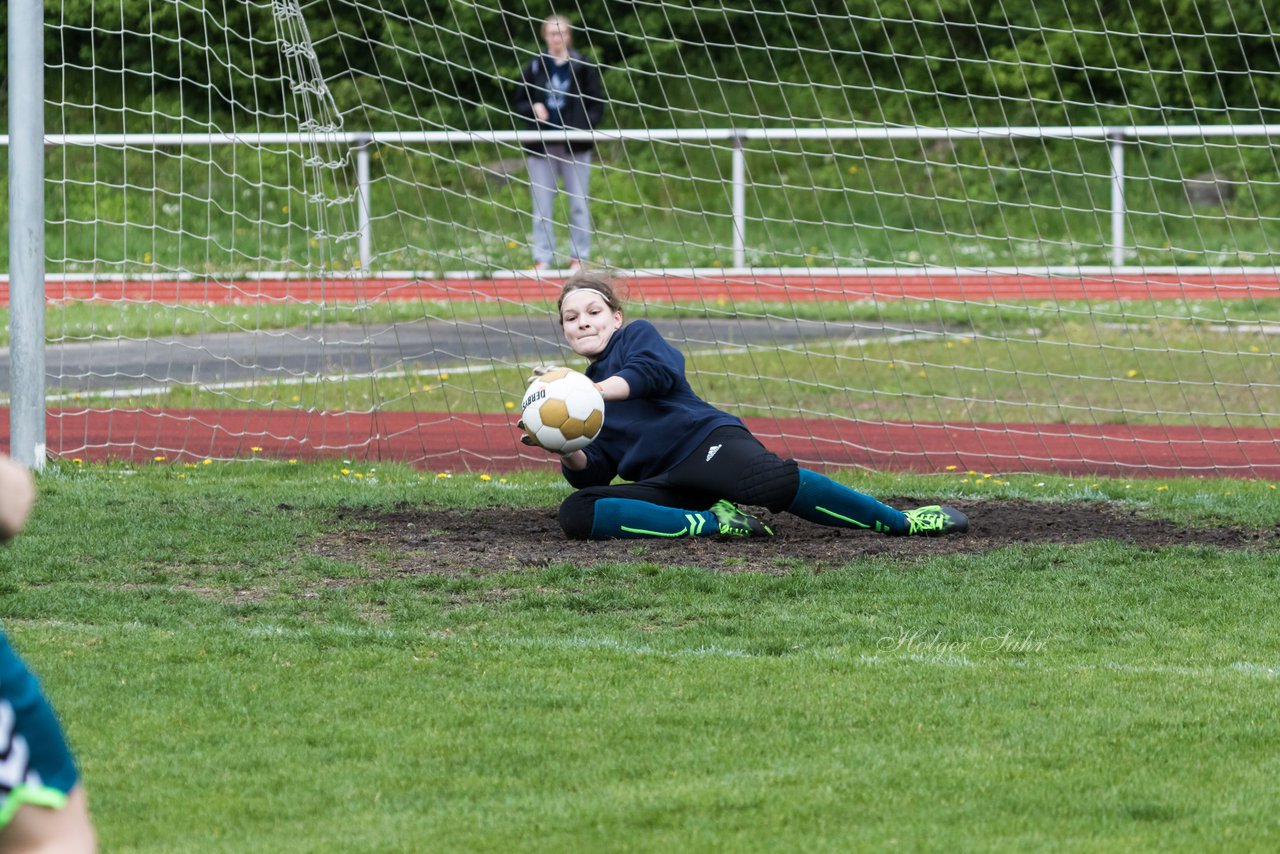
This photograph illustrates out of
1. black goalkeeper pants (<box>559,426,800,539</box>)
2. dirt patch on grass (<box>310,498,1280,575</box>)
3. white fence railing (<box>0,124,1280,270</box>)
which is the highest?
white fence railing (<box>0,124,1280,270</box>)

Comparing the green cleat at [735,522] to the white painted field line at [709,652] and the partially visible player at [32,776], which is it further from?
the partially visible player at [32,776]

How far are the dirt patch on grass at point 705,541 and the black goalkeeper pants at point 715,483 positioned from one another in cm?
14

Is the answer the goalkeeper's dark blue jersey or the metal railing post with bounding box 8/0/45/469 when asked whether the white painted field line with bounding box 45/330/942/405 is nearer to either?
the metal railing post with bounding box 8/0/45/469

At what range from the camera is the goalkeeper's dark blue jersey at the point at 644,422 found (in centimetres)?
639

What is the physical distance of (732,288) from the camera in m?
14.3

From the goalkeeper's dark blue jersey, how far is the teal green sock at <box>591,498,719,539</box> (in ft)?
0.74

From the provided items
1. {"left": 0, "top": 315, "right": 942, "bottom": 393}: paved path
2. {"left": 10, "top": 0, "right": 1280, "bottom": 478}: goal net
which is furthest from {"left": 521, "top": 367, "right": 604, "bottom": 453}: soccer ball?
{"left": 0, "top": 315, "right": 942, "bottom": 393}: paved path

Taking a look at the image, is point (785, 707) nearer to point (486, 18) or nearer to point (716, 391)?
point (716, 391)

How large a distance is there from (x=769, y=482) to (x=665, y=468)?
444mm

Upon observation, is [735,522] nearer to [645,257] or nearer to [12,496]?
[12,496]

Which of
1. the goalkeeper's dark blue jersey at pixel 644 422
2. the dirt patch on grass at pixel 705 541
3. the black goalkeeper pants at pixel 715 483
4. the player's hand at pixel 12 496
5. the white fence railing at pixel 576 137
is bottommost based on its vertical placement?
the dirt patch on grass at pixel 705 541

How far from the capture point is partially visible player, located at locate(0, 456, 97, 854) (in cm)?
218

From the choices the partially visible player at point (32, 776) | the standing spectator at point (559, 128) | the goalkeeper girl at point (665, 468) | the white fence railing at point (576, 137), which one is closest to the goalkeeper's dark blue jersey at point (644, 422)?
the goalkeeper girl at point (665, 468)

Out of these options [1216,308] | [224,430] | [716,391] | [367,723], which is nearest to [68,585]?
[367,723]
